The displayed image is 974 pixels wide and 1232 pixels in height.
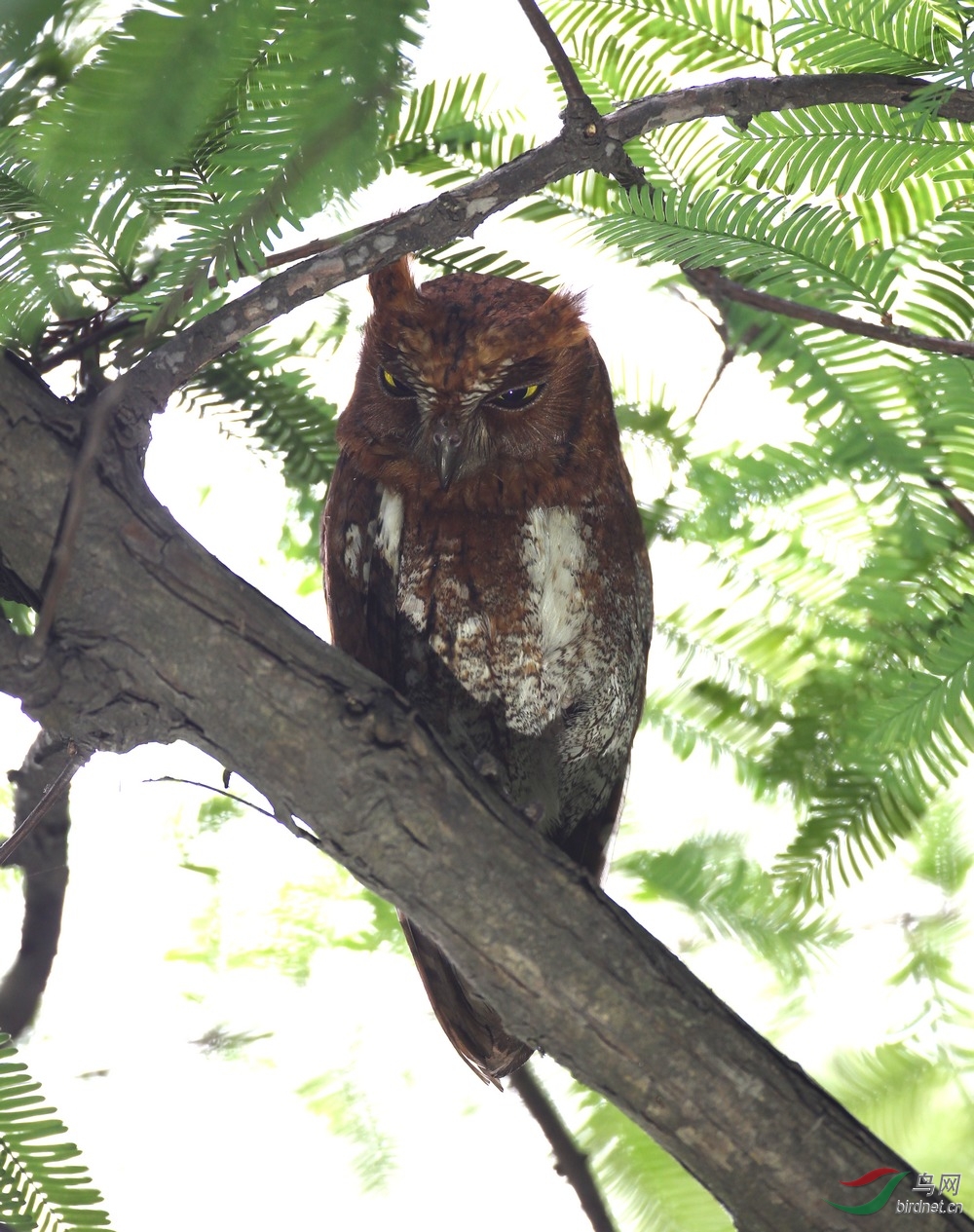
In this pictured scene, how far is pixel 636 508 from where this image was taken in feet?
4.98

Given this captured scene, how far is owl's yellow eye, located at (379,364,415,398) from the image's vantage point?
4.44 ft

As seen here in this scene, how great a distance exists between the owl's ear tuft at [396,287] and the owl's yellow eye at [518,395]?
155 millimetres

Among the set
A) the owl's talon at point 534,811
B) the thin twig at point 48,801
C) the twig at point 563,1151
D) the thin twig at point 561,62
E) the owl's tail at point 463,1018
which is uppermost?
the thin twig at point 561,62

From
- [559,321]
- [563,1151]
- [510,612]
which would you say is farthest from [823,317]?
[563,1151]

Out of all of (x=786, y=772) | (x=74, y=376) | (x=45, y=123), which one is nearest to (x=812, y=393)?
(x=786, y=772)

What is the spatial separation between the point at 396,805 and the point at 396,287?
657 mm

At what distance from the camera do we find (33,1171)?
1.05 meters

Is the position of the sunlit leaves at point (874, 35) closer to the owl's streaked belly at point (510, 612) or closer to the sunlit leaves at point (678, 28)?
the sunlit leaves at point (678, 28)

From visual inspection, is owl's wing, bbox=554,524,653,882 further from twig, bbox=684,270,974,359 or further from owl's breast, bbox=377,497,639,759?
twig, bbox=684,270,974,359

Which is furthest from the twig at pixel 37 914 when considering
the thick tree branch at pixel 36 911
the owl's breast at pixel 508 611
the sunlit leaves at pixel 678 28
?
the sunlit leaves at pixel 678 28

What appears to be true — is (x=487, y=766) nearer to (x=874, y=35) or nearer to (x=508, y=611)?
(x=508, y=611)

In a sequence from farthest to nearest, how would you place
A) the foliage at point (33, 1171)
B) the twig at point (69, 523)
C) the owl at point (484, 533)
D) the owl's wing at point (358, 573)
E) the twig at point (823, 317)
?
the owl's wing at point (358, 573) < the owl at point (484, 533) < the twig at point (823, 317) < the foliage at point (33, 1171) < the twig at point (69, 523)

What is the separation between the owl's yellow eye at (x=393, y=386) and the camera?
135 centimetres

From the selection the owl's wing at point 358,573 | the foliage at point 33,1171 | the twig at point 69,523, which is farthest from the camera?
the owl's wing at point 358,573
